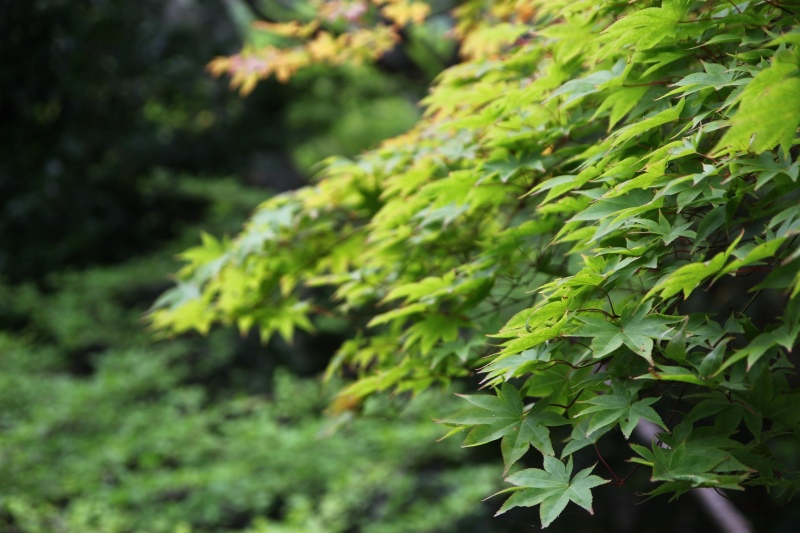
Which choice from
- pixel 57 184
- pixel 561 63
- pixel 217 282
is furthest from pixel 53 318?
pixel 561 63

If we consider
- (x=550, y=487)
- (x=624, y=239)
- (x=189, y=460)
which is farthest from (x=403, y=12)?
(x=550, y=487)

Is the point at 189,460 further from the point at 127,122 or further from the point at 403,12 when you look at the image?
the point at 127,122

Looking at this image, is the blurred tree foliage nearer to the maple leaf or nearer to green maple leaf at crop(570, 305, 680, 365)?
the maple leaf

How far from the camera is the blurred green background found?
11.4ft

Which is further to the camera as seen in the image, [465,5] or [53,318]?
[53,318]

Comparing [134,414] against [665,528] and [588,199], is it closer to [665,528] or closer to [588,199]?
[588,199]

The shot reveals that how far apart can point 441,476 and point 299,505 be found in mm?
1357

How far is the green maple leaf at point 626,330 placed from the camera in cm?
102

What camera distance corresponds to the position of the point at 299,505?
10.4 ft

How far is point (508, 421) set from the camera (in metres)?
1.11

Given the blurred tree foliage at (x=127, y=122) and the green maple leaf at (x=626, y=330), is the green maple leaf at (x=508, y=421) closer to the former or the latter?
the green maple leaf at (x=626, y=330)

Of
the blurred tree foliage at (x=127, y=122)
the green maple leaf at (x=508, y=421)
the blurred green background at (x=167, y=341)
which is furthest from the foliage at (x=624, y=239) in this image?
the blurred tree foliage at (x=127, y=122)

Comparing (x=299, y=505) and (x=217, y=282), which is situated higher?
(x=217, y=282)

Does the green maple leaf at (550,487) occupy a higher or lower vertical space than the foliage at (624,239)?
lower
